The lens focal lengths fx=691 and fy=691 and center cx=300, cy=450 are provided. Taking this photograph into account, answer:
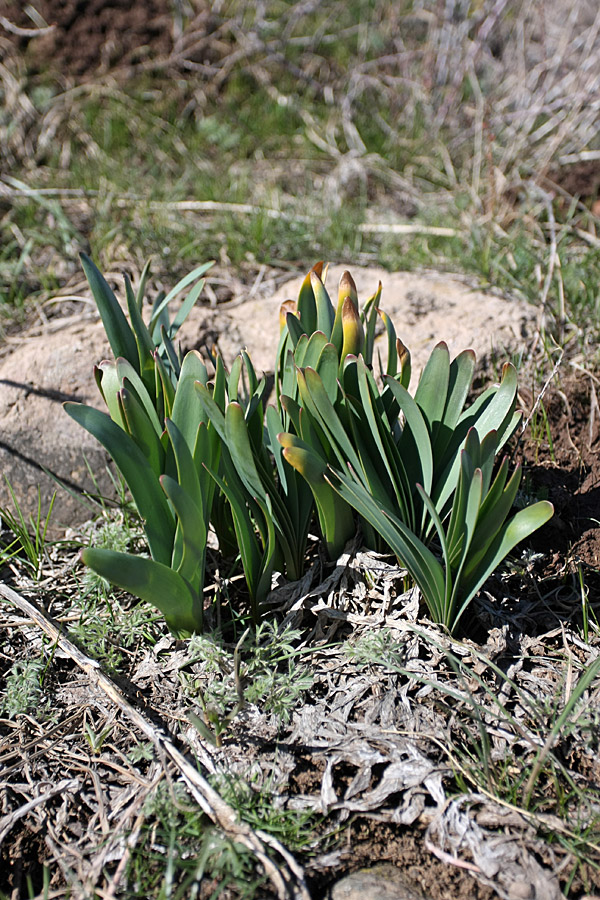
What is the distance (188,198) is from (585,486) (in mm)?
2626

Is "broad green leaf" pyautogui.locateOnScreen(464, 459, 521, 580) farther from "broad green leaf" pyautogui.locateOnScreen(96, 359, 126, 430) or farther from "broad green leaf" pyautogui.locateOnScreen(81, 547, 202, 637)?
"broad green leaf" pyautogui.locateOnScreen(96, 359, 126, 430)

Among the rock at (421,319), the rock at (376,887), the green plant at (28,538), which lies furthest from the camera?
the rock at (421,319)

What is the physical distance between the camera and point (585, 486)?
6.43ft

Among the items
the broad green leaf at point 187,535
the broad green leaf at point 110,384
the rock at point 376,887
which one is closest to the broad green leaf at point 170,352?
the broad green leaf at point 110,384

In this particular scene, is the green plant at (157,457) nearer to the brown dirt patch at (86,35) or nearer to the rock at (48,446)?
the rock at (48,446)

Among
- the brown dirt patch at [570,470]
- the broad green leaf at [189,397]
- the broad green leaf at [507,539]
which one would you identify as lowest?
the brown dirt patch at [570,470]

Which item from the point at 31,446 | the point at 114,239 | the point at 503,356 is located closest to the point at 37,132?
the point at 114,239

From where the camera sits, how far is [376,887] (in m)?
1.24

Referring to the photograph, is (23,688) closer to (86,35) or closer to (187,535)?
(187,535)

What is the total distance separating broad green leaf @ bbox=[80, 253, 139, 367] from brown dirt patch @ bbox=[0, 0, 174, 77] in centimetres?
340

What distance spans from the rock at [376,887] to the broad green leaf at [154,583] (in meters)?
0.62

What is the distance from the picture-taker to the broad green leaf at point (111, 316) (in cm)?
160

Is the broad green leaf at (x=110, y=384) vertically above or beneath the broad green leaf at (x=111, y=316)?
beneath

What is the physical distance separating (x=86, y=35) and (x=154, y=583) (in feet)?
13.9
